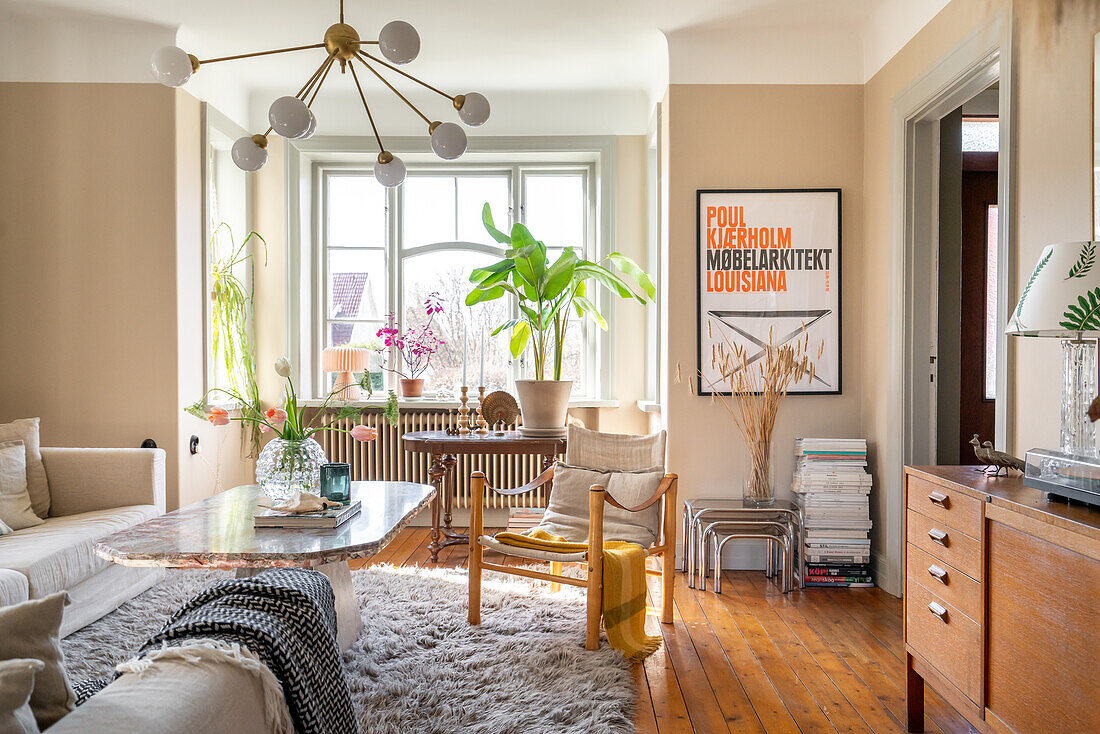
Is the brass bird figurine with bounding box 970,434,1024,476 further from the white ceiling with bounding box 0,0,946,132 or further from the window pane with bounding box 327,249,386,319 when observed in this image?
the window pane with bounding box 327,249,386,319

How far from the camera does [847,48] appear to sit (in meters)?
4.18

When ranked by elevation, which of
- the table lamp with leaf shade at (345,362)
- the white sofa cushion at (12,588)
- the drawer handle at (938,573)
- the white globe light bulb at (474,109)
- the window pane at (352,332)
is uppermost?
the white globe light bulb at (474,109)

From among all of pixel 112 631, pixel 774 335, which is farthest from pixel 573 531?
pixel 112 631

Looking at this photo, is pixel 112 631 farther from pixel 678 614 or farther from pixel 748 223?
pixel 748 223

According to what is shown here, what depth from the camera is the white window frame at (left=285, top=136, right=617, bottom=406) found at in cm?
522

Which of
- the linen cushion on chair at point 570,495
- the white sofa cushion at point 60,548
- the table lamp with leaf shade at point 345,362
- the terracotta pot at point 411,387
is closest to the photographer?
the white sofa cushion at point 60,548

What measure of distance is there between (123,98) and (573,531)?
3.42m

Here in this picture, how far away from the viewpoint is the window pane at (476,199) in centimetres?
547

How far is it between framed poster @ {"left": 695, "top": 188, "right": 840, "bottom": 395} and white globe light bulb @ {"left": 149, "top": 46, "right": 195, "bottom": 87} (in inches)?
104

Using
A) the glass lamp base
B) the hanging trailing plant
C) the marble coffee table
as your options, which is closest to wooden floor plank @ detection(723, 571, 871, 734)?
the glass lamp base

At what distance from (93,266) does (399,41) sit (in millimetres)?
2704

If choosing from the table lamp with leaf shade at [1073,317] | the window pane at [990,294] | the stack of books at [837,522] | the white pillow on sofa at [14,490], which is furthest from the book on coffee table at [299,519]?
the window pane at [990,294]

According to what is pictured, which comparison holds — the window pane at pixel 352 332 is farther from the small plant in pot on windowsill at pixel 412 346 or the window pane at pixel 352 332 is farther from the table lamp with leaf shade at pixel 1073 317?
the table lamp with leaf shade at pixel 1073 317

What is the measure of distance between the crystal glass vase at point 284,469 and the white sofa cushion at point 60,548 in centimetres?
81
